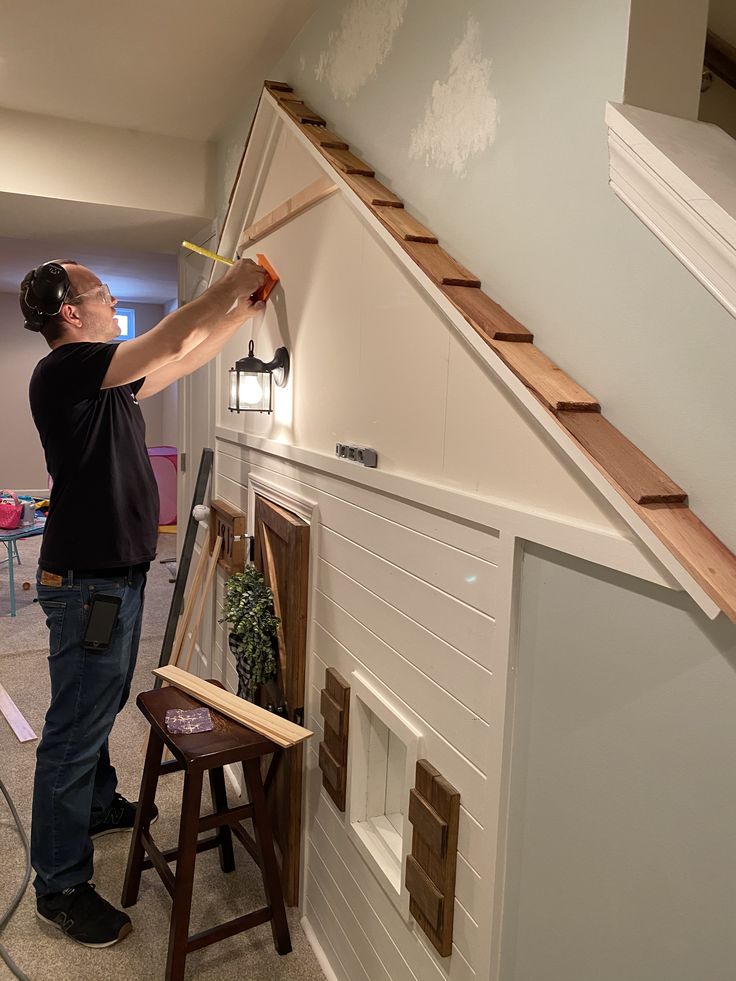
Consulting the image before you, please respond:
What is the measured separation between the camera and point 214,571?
10.1 feet

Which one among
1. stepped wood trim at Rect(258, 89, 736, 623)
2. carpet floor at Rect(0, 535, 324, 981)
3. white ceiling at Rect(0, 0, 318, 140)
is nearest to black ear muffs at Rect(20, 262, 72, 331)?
white ceiling at Rect(0, 0, 318, 140)

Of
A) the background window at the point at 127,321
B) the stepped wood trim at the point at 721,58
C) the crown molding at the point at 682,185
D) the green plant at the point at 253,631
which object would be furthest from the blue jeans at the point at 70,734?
the background window at the point at 127,321

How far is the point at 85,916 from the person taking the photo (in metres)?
2.12

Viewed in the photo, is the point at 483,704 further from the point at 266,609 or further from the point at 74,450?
the point at 74,450

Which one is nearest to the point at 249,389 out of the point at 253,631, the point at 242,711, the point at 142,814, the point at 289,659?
the point at 253,631

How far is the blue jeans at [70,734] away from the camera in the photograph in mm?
2162

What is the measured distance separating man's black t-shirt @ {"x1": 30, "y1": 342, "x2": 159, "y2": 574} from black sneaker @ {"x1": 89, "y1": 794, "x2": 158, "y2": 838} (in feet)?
3.48

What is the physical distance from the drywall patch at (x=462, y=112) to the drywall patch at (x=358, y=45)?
31cm

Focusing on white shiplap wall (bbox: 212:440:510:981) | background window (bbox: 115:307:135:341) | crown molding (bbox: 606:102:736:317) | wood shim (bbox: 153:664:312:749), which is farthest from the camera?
background window (bbox: 115:307:135:341)

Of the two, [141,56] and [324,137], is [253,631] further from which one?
[141,56]

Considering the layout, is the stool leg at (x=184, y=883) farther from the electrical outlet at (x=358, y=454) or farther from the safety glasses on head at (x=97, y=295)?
the safety glasses on head at (x=97, y=295)

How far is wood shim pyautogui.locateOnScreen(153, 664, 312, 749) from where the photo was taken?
1926 millimetres

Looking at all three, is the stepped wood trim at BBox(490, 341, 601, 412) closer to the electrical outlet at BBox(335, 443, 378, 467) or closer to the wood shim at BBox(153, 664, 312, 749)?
the electrical outlet at BBox(335, 443, 378, 467)

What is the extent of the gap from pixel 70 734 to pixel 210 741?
0.55m
